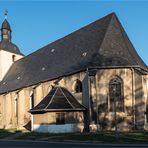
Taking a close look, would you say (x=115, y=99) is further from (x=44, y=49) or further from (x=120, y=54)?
(x=44, y=49)

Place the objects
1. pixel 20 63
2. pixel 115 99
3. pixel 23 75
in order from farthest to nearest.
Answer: pixel 20 63
pixel 23 75
pixel 115 99

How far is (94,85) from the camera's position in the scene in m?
33.4

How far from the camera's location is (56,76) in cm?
3828

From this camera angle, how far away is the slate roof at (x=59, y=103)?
112 ft

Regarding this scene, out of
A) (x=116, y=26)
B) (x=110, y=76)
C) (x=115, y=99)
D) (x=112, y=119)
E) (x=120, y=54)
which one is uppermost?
(x=116, y=26)

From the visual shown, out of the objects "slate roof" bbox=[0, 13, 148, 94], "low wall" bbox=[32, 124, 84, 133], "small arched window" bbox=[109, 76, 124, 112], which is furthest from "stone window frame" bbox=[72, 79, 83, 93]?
"low wall" bbox=[32, 124, 84, 133]

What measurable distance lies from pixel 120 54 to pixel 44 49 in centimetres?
1717

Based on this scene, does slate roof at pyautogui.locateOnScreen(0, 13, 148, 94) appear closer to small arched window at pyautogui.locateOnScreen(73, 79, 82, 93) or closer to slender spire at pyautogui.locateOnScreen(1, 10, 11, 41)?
small arched window at pyautogui.locateOnScreen(73, 79, 82, 93)

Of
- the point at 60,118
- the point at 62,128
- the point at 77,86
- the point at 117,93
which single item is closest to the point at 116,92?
the point at 117,93

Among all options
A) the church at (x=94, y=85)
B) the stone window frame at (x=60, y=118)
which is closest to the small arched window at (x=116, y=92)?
the church at (x=94, y=85)

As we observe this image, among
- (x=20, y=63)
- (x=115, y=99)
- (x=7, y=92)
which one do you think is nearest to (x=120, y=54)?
(x=115, y=99)

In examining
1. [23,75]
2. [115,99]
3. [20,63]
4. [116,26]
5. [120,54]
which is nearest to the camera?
[115,99]

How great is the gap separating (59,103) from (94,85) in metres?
4.31

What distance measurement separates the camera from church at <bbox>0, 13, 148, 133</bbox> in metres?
33.1
